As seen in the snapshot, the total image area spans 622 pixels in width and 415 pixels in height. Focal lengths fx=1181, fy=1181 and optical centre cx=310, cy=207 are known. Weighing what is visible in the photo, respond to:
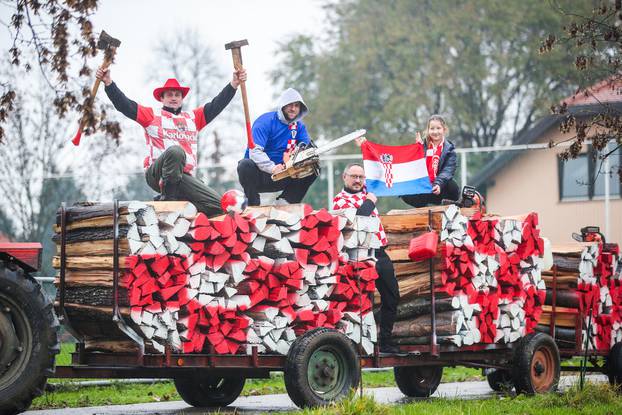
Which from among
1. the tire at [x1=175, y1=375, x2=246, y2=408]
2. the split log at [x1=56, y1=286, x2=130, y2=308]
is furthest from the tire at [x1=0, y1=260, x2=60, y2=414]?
the tire at [x1=175, y1=375, x2=246, y2=408]

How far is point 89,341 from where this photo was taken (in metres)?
9.70

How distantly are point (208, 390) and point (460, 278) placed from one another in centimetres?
278

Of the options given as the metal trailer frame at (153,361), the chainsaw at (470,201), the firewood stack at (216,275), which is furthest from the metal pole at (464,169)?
the firewood stack at (216,275)

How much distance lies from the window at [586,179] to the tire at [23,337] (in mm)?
9571

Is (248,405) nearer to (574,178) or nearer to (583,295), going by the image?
(583,295)

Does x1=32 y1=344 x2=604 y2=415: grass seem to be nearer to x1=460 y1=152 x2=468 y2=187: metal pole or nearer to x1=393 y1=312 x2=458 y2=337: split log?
x1=393 y1=312 x2=458 y2=337: split log

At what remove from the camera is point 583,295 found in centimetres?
1373

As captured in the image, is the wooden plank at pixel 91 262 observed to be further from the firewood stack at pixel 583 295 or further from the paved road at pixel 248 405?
the firewood stack at pixel 583 295

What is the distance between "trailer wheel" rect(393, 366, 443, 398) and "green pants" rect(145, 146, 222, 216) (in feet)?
12.3

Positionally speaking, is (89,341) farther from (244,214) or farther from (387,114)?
(387,114)

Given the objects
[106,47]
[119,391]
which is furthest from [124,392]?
[106,47]

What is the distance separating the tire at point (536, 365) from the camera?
488 inches

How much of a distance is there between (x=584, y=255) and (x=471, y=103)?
34910 millimetres

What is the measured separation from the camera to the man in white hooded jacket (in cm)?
1167
